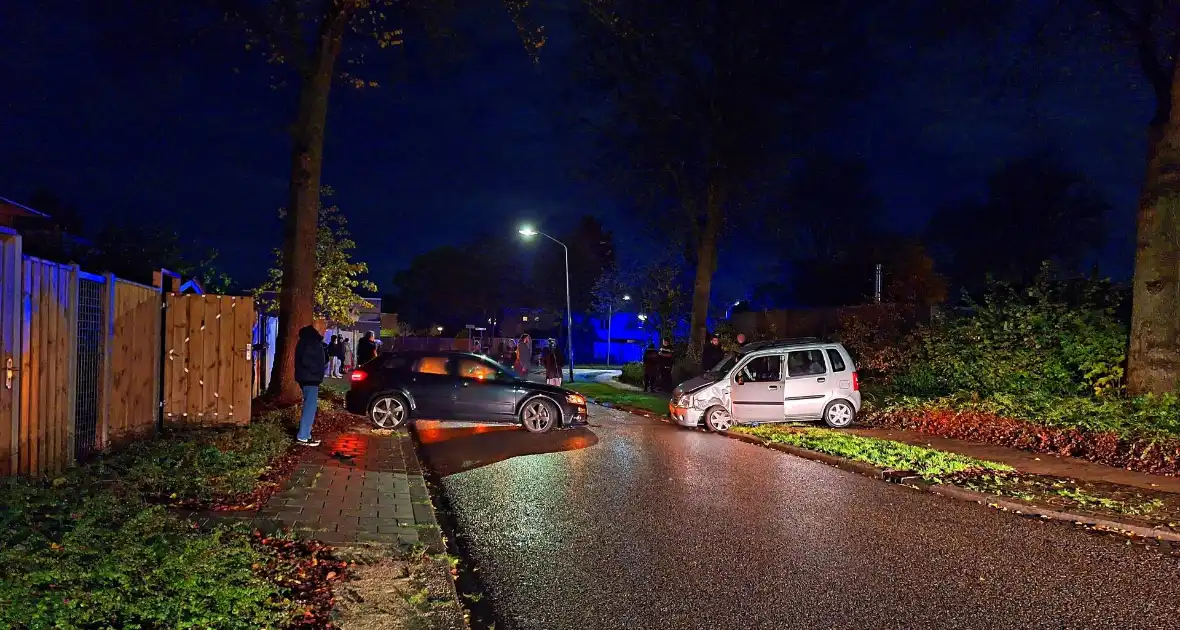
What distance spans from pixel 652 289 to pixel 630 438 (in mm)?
31667

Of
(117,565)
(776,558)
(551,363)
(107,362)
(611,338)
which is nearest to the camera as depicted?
(117,565)

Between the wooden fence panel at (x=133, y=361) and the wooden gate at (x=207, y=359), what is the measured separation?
1.52 ft

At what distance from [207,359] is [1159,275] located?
45.5 feet

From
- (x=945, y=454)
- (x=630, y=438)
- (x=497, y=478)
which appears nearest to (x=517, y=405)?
(x=630, y=438)

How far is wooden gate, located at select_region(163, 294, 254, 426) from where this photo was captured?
39.9 feet

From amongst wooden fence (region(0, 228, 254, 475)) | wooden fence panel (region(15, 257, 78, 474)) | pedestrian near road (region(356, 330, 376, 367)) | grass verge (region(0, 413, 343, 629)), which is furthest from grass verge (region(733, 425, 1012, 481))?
pedestrian near road (region(356, 330, 376, 367))

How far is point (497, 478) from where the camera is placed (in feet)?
35.3

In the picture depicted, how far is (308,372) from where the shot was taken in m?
11.9

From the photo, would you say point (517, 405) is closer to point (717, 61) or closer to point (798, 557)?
point (798, 557)

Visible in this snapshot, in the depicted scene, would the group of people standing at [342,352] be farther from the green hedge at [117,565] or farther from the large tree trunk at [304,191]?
the green hedge at [117,565]

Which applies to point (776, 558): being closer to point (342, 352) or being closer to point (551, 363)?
point (551, 363)

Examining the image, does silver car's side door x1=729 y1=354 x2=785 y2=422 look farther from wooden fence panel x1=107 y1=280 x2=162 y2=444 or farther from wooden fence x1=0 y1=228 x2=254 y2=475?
wooden fence panel x1=107 y1=280 x2=162 y2=444

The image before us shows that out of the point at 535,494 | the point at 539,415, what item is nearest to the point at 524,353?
the point at 539,415

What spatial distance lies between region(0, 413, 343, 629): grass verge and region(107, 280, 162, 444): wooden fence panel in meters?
2.60
